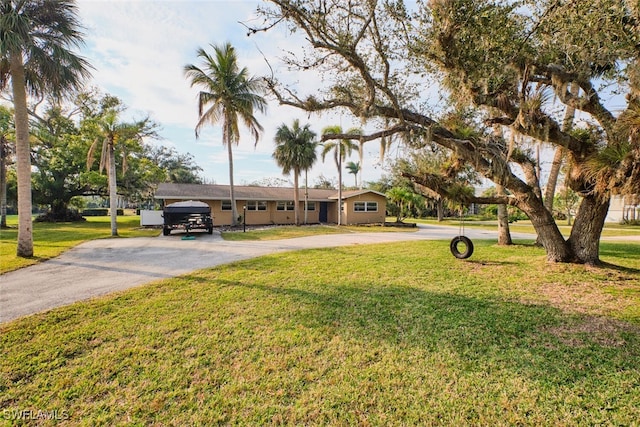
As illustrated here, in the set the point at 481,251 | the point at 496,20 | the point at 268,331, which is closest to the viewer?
the point at 268,331

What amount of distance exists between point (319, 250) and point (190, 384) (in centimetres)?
677

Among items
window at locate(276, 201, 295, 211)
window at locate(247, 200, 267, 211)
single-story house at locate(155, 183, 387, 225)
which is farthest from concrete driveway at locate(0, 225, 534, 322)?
window at locate(276, 201, 295, 211)

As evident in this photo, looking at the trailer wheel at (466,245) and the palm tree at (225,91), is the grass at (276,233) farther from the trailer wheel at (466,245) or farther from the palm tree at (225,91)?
the trailer wheel at (466,245)

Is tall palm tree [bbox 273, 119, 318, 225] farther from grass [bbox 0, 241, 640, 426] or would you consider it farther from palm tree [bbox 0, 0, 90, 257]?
grass [bbox 0, 241, 640, 426]

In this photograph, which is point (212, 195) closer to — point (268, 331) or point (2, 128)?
point (2, 128)

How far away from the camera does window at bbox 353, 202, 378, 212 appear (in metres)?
23.2

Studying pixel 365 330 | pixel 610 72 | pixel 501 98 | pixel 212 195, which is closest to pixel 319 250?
pixel 365 330

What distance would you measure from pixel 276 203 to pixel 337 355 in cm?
2010

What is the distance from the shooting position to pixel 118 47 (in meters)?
7.36

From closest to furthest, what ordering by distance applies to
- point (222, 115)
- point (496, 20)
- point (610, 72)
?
point (496, 20), point (610, 72), point (222, 115)

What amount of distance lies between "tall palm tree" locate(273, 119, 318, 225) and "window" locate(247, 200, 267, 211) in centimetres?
361

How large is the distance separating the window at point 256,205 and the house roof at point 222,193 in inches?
23.1

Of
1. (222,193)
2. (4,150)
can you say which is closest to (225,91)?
(222,193)

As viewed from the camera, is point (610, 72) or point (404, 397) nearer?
point (404, 397)
